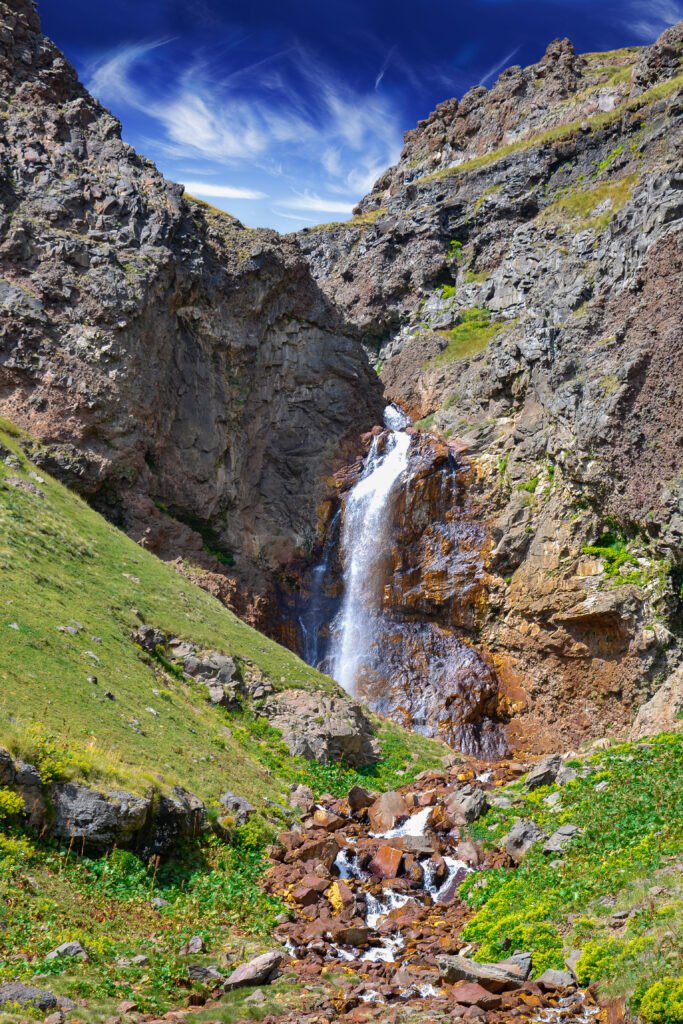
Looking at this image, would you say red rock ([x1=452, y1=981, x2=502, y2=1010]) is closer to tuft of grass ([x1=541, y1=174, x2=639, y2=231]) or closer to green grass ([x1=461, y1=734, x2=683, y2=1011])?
green grass ([x1=461, y1=734, x2=683, y2=1011])

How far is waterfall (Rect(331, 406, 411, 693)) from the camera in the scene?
42344mm

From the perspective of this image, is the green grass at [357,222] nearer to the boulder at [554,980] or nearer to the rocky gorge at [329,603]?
the rocky gorge at [329,603]

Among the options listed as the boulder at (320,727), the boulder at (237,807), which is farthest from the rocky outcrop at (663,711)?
the boulder at (237,807)

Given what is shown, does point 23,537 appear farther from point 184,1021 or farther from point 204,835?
point 184,1021

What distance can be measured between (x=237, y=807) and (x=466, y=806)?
688 centimetres

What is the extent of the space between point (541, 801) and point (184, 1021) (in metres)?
13.1

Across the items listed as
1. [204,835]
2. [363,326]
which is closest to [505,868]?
[204,835]

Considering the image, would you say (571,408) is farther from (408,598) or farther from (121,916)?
(121,916)

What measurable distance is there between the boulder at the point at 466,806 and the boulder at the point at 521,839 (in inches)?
105

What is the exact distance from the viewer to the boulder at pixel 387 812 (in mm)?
21547

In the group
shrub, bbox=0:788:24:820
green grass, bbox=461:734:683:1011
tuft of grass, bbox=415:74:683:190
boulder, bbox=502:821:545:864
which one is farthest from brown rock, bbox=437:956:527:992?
tuft of grass, bbox=415:74:683:190

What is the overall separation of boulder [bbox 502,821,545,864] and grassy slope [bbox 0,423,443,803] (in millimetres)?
6612

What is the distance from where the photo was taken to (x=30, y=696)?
17094 millimetres

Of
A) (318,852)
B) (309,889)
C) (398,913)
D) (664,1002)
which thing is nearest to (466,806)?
(318,852)
